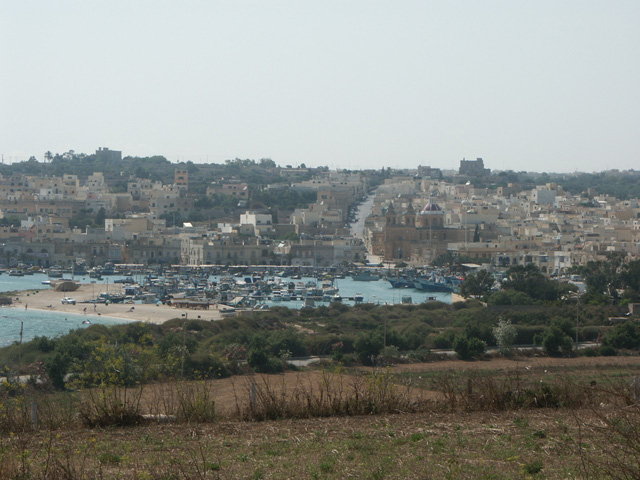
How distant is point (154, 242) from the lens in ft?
155

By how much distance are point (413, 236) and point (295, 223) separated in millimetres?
6382

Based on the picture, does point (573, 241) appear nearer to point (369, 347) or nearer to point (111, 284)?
point (111, 284)

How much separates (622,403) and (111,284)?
3206cm

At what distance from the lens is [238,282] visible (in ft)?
127

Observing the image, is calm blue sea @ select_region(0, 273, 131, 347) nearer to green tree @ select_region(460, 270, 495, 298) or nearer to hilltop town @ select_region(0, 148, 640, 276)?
green tree @ select_region(460, 270, 495, 298)

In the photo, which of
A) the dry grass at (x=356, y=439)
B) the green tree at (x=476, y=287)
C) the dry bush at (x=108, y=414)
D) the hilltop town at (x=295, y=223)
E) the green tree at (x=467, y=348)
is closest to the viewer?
the dry grass at (x=356, y=439)

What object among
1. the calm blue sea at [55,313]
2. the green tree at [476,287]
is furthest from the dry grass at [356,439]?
the green tree at [476,287]

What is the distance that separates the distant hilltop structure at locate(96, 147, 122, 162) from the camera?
98.7 m

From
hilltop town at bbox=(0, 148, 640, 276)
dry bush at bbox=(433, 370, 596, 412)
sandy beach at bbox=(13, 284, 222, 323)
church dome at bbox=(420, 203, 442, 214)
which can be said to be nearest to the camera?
dry bush at bbox=(433, 370, 596, 412)

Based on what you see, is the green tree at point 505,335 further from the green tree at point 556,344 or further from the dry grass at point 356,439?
the dry grass at point 356,439

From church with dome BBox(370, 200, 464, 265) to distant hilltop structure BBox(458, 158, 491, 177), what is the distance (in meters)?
44.3

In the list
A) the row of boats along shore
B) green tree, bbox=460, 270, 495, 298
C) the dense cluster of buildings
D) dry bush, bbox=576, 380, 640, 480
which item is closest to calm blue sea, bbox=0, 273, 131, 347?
the row of boats along shore

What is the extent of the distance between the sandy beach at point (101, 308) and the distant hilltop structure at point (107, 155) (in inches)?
2611

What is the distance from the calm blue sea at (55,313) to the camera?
22516 millimetres
